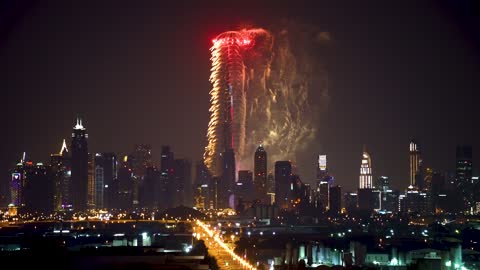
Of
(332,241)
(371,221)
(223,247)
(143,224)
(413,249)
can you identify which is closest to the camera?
(413,249)

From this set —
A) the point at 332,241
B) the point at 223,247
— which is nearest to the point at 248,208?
the point at 332,241

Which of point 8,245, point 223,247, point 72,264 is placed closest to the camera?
point 72,264

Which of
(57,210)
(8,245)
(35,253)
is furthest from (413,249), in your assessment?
(57,210)

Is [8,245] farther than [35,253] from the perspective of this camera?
Yes

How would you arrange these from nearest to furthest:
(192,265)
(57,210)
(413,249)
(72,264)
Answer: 1. (72,264)
2. (192,265)
3. (413,249)
4. (57,210)

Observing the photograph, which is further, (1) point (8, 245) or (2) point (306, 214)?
(2) point (306, 214)

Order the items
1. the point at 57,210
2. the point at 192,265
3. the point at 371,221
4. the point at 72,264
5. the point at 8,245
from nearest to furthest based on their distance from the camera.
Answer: the point at 72,264, the point at 192,265, the point at 8,245, the point at 371,221, the point at 57,210

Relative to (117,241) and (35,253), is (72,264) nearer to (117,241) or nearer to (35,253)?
(35,253)

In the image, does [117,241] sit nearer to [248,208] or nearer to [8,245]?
[8,245]

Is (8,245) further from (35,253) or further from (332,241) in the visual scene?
(332,241)
